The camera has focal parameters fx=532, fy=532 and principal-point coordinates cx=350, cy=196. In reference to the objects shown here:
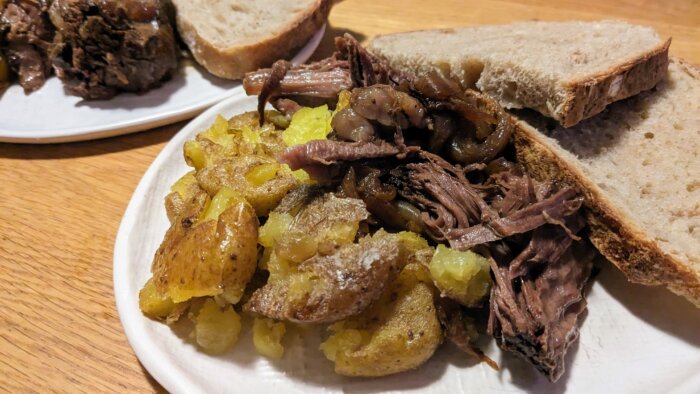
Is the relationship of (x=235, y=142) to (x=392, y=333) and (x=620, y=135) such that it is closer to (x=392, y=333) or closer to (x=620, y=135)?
(x=392, y=333)

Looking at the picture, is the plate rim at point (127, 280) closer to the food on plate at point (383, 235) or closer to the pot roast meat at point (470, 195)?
the food on plate at point (383, 235)

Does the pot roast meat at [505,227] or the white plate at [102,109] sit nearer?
the pot roast meat at [505,227]

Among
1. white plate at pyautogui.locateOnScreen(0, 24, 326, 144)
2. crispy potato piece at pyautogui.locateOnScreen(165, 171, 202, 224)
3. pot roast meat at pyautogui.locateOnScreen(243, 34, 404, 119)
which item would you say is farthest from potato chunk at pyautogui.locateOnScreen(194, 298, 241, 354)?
white plate at pyautogui.locateOnScreen(0, 24, 326, 144)

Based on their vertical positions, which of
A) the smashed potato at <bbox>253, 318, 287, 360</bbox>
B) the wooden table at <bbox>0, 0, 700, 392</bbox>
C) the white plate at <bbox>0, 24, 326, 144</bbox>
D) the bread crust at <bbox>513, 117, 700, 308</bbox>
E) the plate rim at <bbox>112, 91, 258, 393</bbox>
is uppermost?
the bread crust at <bbox>513, 117, 700, 308</bbox>

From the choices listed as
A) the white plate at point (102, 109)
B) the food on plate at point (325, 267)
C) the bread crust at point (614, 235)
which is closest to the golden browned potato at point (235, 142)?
the food on plate at point (325, 267)

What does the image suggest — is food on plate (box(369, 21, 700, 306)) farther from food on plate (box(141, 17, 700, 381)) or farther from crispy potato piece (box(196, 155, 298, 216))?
crispy potato piece (box(196, 155, 298, 216))

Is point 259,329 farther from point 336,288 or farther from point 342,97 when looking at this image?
point 342,97

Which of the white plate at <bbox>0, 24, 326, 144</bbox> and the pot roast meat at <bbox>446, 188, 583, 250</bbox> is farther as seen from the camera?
the white plate at <bbox>0, 24, 326, 144</bbox>
